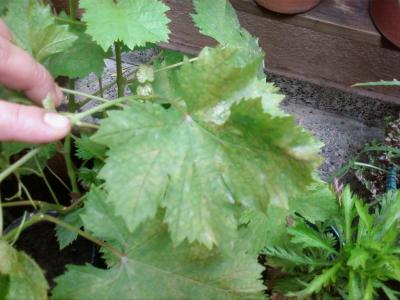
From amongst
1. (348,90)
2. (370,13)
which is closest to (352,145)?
(348,90)

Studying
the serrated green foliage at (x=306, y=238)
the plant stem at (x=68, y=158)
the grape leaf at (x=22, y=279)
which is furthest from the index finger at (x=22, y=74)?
the serrated green foliage at (x=306, y=238)

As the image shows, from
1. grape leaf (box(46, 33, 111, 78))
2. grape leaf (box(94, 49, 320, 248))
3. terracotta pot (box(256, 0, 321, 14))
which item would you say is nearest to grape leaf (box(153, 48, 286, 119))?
grape leaf (box(94, 49, 320, 248))

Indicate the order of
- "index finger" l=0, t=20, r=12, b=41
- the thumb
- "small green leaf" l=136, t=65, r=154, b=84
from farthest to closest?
"small green leaf" l=136, t=65, r=154, b=84 → "index finger" l=0, t=20, r=12, b=41 → the thumb

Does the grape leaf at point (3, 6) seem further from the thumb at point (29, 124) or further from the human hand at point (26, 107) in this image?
the thumb at point (29, 124)

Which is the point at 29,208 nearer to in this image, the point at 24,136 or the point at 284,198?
the point at 24,136

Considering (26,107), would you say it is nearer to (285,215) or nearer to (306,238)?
(285,215)

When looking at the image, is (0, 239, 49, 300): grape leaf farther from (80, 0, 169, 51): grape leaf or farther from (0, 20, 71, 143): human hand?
(80, 0, 169, 51): grape leaf

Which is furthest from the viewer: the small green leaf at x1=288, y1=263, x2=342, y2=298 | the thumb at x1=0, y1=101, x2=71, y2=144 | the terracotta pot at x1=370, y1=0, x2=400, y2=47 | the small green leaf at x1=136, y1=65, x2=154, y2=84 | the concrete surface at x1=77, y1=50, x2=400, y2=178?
the concrete surface at x1=77, y1=50, x2=400, y2=178
